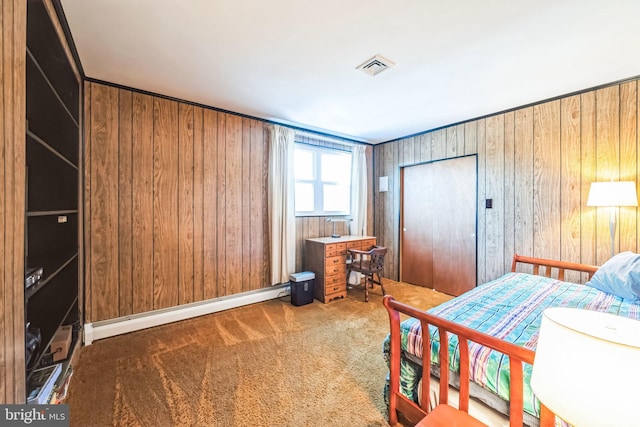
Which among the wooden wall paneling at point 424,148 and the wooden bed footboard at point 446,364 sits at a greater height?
the wooden wall paneling at point 424,148

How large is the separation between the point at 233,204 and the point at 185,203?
1.84 feet

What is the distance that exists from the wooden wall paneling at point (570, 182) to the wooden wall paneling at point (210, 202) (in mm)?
3982

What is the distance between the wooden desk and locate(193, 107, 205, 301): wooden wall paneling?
58.9 inches

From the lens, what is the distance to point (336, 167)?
445 centimetres

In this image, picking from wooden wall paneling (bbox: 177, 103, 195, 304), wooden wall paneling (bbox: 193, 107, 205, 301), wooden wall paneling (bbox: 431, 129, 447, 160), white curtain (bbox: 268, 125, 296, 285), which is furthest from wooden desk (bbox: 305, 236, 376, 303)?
wooden wall paneling (bbox: 431, 129, 447, 160)

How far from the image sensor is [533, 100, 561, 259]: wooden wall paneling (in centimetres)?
284

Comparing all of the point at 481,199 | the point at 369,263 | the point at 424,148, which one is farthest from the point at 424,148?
the point at 369,263

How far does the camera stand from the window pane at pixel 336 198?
4316mm

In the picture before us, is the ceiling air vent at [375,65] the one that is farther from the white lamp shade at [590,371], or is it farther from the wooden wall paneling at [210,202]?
the white lamp shade at [590,371]

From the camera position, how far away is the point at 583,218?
2691 mm

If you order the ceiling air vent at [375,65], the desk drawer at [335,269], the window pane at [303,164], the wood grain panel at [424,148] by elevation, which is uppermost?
the ceiling air vent at [375,65]

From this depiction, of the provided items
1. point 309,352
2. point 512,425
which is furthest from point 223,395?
point 512,425

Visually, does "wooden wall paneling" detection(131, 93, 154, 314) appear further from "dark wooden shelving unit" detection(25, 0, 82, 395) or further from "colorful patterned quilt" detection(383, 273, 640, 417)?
"colorful patterned quilt" detection(383, 273, 640, 417)

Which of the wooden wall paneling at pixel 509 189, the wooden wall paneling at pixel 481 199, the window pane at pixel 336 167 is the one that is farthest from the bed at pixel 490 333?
the window pane at pixel 336 167
